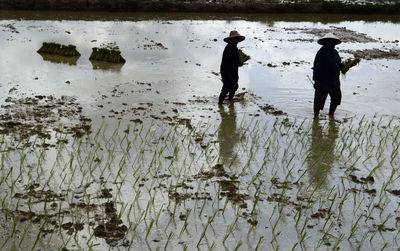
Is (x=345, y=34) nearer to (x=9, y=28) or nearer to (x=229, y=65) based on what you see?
(x=229, y=65)

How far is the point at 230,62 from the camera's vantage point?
6.79m

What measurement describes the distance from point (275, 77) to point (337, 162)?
389 cm

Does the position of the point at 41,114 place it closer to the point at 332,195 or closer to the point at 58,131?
the point at 58,131

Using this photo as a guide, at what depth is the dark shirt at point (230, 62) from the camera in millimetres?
6734

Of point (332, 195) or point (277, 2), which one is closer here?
point (332, 195)

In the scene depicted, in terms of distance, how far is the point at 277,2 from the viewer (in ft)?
55.3

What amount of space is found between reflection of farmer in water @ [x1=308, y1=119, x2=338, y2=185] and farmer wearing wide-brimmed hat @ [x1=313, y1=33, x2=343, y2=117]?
35 cm

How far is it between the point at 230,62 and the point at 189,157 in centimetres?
229

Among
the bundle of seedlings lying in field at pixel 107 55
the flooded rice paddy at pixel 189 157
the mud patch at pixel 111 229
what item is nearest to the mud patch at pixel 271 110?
the flooded rice paddy at pixel 189 157

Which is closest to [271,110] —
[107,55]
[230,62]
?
[230,62]

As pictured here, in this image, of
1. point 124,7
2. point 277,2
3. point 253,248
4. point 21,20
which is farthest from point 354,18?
point 253,248

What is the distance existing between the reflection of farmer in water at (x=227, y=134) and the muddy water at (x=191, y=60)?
0.82 metres

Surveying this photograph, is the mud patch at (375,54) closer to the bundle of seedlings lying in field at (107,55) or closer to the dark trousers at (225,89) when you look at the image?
the dark trousers at (225,89)

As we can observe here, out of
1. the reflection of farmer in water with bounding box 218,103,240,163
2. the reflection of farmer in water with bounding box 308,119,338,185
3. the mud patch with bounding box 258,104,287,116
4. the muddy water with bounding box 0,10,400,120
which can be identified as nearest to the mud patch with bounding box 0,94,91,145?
the muddy water with bounding box 0,10,400,120
